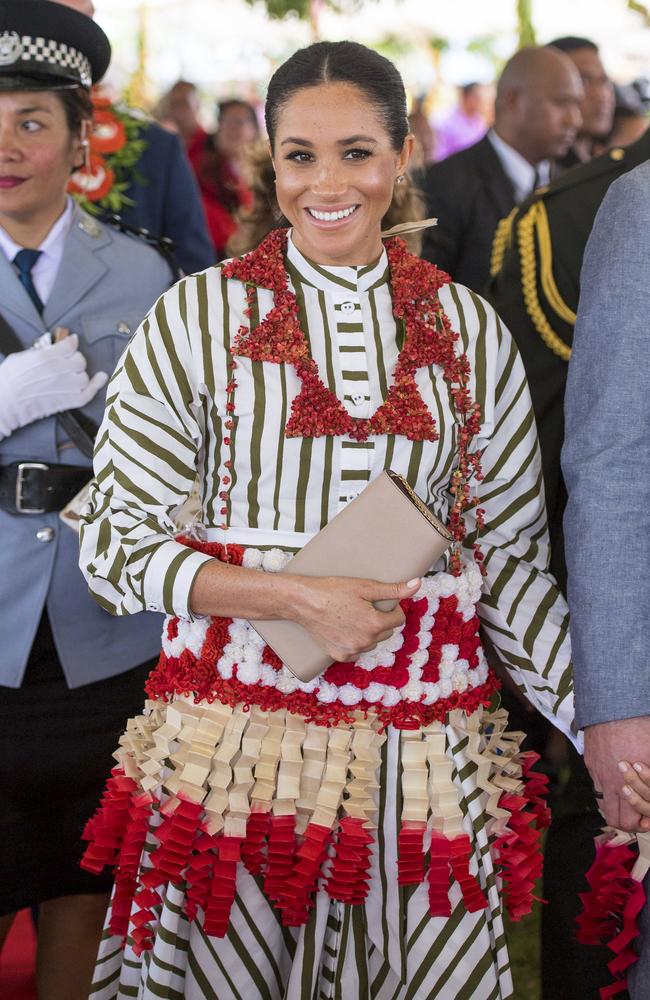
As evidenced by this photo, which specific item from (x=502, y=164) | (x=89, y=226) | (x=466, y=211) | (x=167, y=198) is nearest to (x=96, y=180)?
(x=167, y=198)

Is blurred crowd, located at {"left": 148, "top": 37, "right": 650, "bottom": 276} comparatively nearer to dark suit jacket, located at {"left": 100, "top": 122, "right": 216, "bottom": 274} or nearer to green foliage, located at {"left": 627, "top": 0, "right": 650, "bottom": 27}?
dark suit jacket, located at {"left": 100, "top": 122, "right": 216, "bottom": 274}

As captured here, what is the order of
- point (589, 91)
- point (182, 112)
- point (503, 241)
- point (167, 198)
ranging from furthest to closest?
point (182, 112) → point (589, 91) → point (167, 198) → point (503, 241)

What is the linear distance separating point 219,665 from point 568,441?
622 mm

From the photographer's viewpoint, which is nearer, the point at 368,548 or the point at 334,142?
the point at 368,548

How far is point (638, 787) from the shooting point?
1.75 m

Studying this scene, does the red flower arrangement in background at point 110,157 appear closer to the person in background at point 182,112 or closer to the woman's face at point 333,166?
the woman's face at point 333,166

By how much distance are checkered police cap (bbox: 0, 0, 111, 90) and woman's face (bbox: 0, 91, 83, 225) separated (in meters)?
0.03

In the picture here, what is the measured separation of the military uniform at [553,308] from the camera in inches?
97.5

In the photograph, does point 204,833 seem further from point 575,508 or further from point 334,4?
point 334,4

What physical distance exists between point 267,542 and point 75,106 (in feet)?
3.54

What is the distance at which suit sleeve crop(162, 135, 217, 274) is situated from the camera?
390cm

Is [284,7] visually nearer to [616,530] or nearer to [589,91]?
[589,91]

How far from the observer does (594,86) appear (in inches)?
241

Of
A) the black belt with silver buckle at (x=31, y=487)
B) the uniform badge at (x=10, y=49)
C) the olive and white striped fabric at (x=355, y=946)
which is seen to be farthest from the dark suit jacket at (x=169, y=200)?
the olive and white striped fabric at (x=355, y=946)
